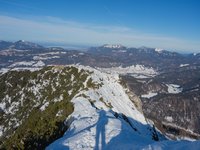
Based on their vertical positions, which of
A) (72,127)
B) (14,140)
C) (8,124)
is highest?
(72,127)

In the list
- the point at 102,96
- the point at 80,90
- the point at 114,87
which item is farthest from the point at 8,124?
the point at 114,87

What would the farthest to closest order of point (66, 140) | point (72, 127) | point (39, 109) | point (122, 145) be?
point (39, 109) < point (72, 127) < point (66, 140) < point (122, 145)

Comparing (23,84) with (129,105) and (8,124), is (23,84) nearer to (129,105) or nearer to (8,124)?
(8,124)

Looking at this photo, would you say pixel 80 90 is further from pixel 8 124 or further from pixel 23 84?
pixel 23 84

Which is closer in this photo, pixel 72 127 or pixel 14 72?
pixel 72 127

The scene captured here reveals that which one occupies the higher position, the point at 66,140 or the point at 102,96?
the point at 66,140

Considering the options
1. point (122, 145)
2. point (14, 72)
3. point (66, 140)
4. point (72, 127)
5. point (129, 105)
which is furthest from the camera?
point (14, 72)

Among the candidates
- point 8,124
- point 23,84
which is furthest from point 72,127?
point 23,84

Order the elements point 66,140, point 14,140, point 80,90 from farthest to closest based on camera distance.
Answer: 1. point 80,90
2. point 14,140
3. point 66,140

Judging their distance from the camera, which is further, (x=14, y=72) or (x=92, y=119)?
(x=14, y=72)
